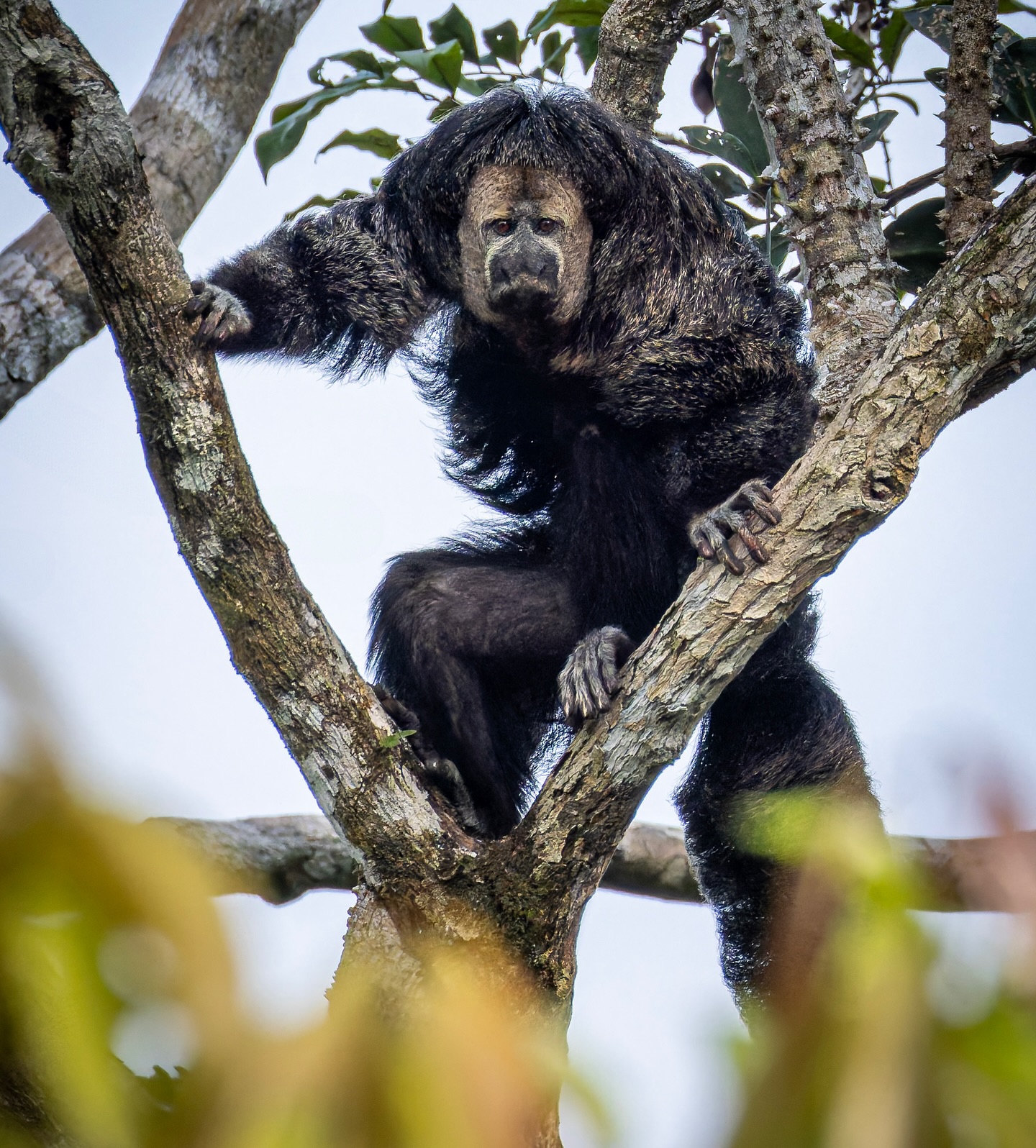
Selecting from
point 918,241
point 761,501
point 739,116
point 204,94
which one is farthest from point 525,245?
point 204,94

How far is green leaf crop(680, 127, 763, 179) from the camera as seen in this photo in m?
3.88

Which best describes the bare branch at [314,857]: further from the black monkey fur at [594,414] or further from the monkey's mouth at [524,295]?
the monkey's mouth at [524,295]

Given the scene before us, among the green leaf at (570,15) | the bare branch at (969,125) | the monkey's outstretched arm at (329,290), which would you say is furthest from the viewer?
the green leaf at (570,15)

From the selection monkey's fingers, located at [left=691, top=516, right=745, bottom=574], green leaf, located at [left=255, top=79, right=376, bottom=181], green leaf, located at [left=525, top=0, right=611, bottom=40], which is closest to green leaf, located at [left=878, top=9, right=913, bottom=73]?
green leaf, located at [left=525, top=0, right=611, bottom=40]

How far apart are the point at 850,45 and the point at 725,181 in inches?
22.7

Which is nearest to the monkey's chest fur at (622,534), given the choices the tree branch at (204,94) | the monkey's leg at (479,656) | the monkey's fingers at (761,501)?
the monkey's leg at (479,656)

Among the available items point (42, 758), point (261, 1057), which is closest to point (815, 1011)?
point (261, 1057)

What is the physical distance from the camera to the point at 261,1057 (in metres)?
0.73

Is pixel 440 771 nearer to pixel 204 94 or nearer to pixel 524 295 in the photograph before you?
pixel 524 295

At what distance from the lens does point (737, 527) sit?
2.69 m

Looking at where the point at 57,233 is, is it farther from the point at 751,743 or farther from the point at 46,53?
the point at 751,743

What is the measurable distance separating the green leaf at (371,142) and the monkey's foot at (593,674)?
2.09 meters

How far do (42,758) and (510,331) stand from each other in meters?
3.11

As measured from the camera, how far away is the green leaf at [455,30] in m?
4.08
